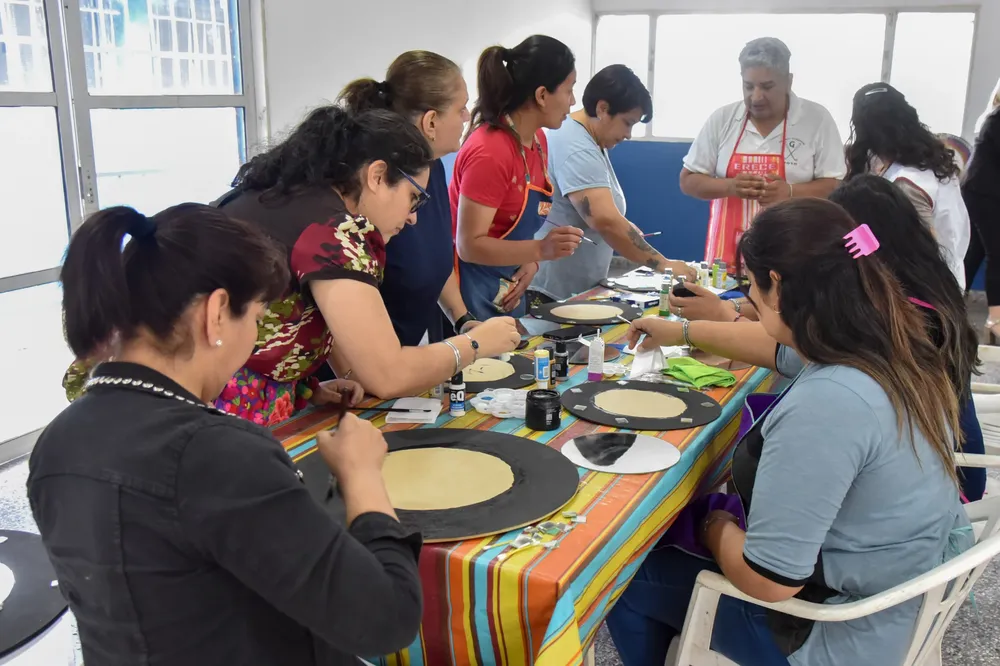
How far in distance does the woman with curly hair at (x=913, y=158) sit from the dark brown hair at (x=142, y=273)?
7.55 feet

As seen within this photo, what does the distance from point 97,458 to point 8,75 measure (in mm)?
2958

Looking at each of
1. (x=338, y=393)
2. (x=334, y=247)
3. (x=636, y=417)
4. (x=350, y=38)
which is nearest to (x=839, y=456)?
(x=636, y=417)

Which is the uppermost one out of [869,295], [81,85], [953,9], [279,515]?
[953,9]

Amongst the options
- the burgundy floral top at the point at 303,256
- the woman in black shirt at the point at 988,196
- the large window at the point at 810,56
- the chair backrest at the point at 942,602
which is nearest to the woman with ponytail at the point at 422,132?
the burgundy floral top at the point at 303,256

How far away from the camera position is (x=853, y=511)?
1301 millimetres

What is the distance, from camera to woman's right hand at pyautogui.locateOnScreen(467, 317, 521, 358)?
1.82 m

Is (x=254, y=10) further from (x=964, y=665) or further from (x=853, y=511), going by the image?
(x=964, y=665)

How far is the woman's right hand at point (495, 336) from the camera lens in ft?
5.96

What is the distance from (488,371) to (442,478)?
2.22 feet

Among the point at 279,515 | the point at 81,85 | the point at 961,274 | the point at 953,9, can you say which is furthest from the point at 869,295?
the point at 953,9

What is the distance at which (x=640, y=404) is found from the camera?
183 cm

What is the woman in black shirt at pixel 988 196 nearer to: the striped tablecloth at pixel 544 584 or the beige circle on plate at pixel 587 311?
the beige circle on plate at pixel 587 311

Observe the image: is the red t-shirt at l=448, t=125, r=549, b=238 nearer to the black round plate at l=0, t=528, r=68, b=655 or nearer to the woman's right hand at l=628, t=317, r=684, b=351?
the woman's right hand at l=628, t=317, r=684, b=351

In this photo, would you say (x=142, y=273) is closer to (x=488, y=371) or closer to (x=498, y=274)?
(x=488, y=371)
